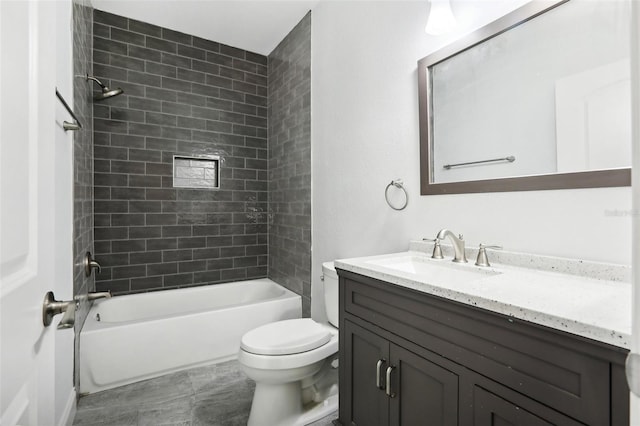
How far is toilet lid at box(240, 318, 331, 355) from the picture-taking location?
1.66m

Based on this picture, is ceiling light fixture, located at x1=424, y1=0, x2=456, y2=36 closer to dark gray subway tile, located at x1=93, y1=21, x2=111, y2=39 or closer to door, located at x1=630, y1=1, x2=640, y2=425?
door, located at x1=630, y1=1, x2=640, y2=425

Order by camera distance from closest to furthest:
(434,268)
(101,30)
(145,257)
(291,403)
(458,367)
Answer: (458,367)
(434,268)
(291,403)
(101,30)
(145,257)

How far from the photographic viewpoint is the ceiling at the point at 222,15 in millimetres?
2635

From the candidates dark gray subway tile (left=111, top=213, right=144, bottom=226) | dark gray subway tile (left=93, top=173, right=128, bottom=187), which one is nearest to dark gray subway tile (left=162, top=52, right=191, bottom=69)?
dark gray subway tile (left=93, top=173, right=128, bottom=187)

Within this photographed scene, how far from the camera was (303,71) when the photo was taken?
112 inches

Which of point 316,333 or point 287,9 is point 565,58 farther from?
point 287,9

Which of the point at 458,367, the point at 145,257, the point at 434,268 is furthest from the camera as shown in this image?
the point at 145,257

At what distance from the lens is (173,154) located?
3035 mm

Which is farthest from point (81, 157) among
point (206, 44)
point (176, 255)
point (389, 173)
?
point (389, 173)

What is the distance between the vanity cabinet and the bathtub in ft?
4.33

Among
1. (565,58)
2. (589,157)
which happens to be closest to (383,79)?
(565,58)

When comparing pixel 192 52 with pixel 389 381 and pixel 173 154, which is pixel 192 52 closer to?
pixel 173 154

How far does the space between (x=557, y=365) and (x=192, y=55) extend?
350 centimetres

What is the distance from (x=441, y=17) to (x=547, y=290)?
49.6 inches
